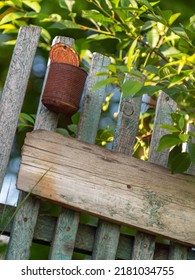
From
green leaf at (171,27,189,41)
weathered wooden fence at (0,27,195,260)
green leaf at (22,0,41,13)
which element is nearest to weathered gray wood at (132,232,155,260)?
weathered wooden fence at (0,27,195,260)

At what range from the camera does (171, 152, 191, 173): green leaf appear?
2107 millimetres

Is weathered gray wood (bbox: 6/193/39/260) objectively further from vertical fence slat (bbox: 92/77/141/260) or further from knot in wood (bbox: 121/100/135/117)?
knot in wood (bbox: 121/100/135/117)

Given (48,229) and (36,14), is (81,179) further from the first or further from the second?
(36,14)

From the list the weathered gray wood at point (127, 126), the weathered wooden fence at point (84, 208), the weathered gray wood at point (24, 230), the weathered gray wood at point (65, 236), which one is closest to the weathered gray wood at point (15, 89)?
the weathered wooden fence at point (84, 208)

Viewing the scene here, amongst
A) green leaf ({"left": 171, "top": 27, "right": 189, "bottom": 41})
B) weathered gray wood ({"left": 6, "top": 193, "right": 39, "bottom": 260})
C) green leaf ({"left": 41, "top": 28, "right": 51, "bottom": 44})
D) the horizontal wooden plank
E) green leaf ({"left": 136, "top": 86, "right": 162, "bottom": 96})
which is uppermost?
green leaf ({"left": 41, "top": 28, "right": 51, "bottom": 44})

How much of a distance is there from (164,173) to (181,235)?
20cm

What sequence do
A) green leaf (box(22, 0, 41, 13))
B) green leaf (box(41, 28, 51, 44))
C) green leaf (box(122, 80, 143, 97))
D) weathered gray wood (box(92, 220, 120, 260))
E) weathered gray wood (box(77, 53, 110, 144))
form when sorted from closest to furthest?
green leaf (box(122, 80, 143, 97)), weathered gray wood (box(92, 220, 120, 260)), weathered gray wood (box(77, 53, 110, 144)), green leaf (box(22, 0, 41, 13)), green leaf (box(41, 28, 51, 44))

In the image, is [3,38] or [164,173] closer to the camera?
[164,173]

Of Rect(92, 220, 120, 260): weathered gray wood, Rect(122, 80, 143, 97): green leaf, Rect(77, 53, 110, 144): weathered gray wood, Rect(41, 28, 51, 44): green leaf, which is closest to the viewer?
Rect(122, 80, 143, 97): green leaf

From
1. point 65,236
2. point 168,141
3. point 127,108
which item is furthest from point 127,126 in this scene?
point 65,236

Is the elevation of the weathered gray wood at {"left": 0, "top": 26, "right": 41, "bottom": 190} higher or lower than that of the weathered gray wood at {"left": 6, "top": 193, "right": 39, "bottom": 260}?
higher

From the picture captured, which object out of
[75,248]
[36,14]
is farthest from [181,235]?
[36,14]

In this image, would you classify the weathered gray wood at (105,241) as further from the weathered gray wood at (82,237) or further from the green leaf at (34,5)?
the green leaf at (34,5)
